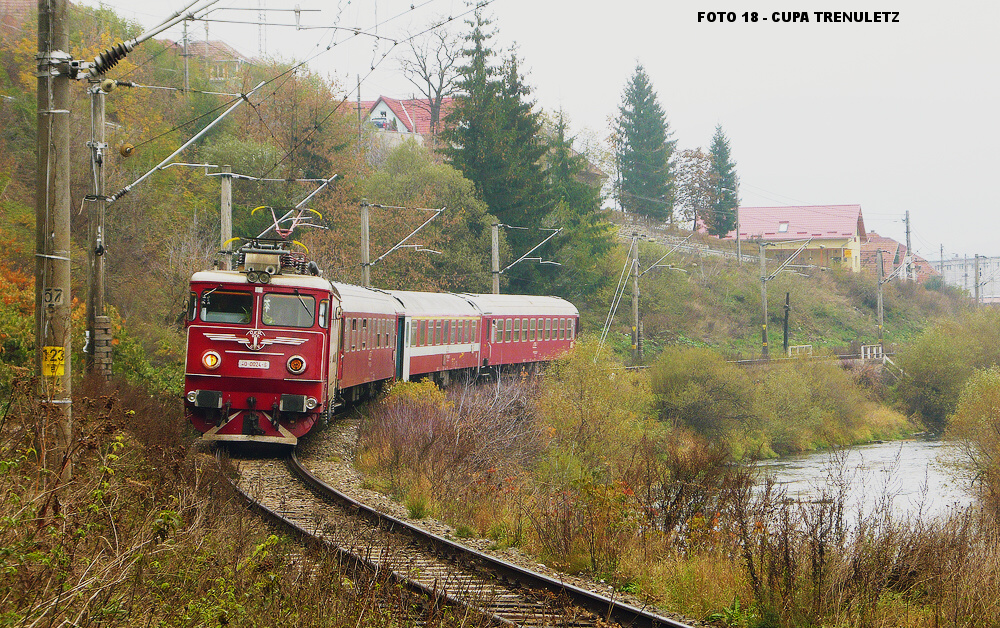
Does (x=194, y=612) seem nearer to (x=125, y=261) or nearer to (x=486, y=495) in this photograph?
(x=486, y=495)

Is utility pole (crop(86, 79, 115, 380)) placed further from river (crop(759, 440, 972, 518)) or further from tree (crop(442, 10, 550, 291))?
tree (crop(442, 10, 550, 291))

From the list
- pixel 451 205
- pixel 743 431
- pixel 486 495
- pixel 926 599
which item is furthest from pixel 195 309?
pixel 451 205

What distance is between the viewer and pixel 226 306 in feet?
50.2

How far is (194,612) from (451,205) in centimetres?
4311

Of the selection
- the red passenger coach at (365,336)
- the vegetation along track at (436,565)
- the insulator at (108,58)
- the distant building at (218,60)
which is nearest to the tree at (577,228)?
the distant building at (218,60)

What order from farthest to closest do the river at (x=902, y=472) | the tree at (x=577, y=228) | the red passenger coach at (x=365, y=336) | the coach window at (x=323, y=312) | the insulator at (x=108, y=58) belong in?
the tree at (x=577, y=228) → the river at (x=902, y=472) → the red passenger coach at (x=365, y=336) → the coach window at (x=323, y=312) → the insulator at (x=108, y=58)

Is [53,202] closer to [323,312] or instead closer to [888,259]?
[323,312]

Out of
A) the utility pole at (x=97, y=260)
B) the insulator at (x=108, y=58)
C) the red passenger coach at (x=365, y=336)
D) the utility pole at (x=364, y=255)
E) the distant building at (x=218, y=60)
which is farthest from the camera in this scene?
the distant building at (x=218, y=60)

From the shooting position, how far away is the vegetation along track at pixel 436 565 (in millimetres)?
7535

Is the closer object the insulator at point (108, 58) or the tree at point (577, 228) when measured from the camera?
the insulator at point (108, 58)

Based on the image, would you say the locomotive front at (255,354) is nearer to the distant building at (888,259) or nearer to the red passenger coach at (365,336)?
the red passenger coach at (365,336)

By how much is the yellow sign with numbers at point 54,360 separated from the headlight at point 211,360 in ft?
20.3

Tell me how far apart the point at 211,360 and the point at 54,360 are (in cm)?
622

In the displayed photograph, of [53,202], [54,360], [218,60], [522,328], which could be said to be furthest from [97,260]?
[218,60]
